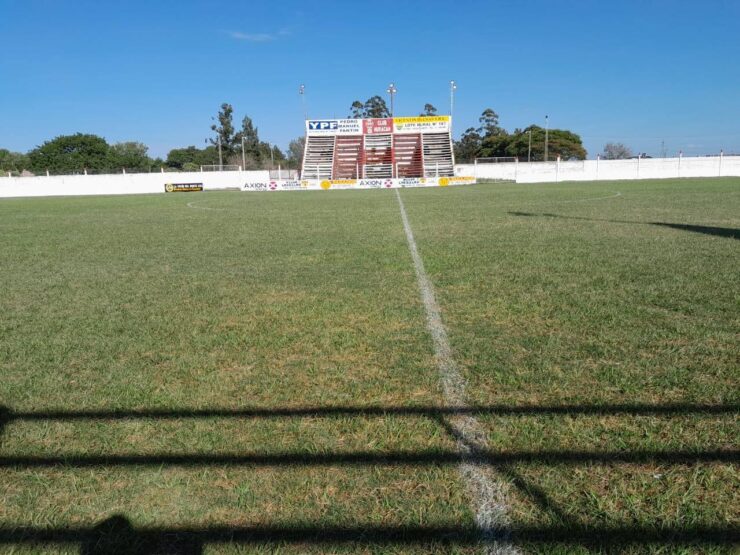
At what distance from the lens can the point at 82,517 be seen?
229 cm

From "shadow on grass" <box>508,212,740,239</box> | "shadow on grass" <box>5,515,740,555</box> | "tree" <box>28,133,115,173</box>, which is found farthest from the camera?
"tree" <box>28,133,115,173</box>

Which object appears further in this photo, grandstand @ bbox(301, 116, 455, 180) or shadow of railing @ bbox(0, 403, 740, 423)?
grandstand @ bbox(301, 116, 455, 180)

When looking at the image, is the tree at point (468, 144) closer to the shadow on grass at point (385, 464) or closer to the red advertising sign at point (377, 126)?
the red advertising sign at point (377, 126)

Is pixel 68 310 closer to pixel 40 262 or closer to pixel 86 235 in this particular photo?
pixel 40 262

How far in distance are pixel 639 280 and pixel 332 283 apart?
12.6 ft

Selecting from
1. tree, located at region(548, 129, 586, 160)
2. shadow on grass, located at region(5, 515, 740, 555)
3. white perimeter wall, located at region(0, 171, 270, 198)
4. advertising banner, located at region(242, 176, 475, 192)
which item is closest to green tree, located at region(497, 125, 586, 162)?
tree, located at region(548, 129, 586, 160)

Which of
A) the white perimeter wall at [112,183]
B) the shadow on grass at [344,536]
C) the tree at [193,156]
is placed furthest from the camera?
the tree at [193,156]

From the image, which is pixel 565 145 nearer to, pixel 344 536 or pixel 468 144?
pixel 468 144

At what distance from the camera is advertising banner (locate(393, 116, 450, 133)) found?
53812mm

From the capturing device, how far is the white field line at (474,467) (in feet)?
7.07

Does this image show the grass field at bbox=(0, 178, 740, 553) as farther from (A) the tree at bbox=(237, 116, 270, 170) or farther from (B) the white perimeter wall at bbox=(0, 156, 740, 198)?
(A) the tree at bbox=(237, 116, 270, 170)

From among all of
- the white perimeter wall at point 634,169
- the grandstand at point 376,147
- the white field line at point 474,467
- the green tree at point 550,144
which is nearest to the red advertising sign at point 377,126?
the grandstand at point 376,147

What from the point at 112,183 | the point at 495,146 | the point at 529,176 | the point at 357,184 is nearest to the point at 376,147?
the point at 357,184

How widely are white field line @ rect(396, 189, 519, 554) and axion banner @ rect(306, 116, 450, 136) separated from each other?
2066 inches
